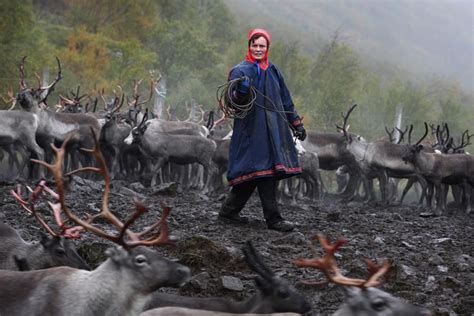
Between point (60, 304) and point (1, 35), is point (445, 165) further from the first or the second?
point (1, 35)

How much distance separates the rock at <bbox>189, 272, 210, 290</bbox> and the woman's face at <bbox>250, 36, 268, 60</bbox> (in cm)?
271

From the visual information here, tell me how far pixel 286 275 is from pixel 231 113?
2293mm

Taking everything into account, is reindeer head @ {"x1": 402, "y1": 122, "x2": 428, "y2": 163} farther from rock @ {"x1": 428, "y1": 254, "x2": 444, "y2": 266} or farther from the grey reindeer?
the grey reindeer

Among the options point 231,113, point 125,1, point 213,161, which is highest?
point 125,1

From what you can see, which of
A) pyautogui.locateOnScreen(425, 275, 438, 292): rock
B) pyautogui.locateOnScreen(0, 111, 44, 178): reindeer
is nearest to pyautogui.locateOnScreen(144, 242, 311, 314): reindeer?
pyautogui.locateOnScreen(425, 275, 438, 292): rock

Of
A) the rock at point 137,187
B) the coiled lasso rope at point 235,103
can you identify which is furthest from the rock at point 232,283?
the rock at point 137,187

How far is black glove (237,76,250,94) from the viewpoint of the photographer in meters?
8.66

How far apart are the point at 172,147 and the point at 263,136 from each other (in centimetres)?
697

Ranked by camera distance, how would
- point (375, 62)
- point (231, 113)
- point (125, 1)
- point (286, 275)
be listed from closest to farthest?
point (286, 275), point (231, 113), point (125, 1), point (375, 62)

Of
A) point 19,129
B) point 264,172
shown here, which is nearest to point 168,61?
point 19,129

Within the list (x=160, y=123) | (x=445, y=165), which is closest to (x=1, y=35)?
(x=160, y=123)

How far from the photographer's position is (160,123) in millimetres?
16750

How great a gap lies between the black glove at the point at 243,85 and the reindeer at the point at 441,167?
22.7 feet

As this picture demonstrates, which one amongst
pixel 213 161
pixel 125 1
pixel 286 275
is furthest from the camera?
pixel 125 1
